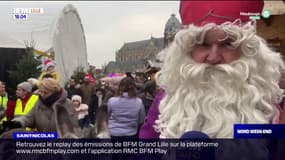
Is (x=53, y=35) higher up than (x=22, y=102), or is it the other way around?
(x=53, y=35)

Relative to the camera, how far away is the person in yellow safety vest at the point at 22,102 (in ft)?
3.76

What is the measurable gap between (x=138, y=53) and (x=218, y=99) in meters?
0.23

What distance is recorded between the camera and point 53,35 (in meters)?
1.15

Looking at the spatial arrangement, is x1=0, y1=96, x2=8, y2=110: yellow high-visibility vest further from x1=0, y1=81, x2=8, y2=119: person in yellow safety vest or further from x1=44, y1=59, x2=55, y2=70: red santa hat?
x1=44, y1=59, x2=55, y2=70: red santa hat

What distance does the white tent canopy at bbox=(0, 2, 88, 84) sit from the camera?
1.08 meters

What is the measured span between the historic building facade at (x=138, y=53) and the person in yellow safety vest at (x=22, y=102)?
0.22 m

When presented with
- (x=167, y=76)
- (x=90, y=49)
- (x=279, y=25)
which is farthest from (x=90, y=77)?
(x=279, y=25)

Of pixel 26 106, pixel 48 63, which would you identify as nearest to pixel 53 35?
pixel 48 63

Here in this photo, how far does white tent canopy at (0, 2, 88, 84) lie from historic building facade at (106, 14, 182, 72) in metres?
0.09

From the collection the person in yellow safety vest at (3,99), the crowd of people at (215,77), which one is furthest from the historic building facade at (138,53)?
the person in yellow safety vest at (3,99)

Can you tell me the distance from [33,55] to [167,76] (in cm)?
37

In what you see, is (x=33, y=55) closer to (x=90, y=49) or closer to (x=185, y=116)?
(x=90, y=49)

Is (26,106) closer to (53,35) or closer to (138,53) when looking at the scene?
(53,35)

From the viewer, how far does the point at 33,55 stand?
1.15m
